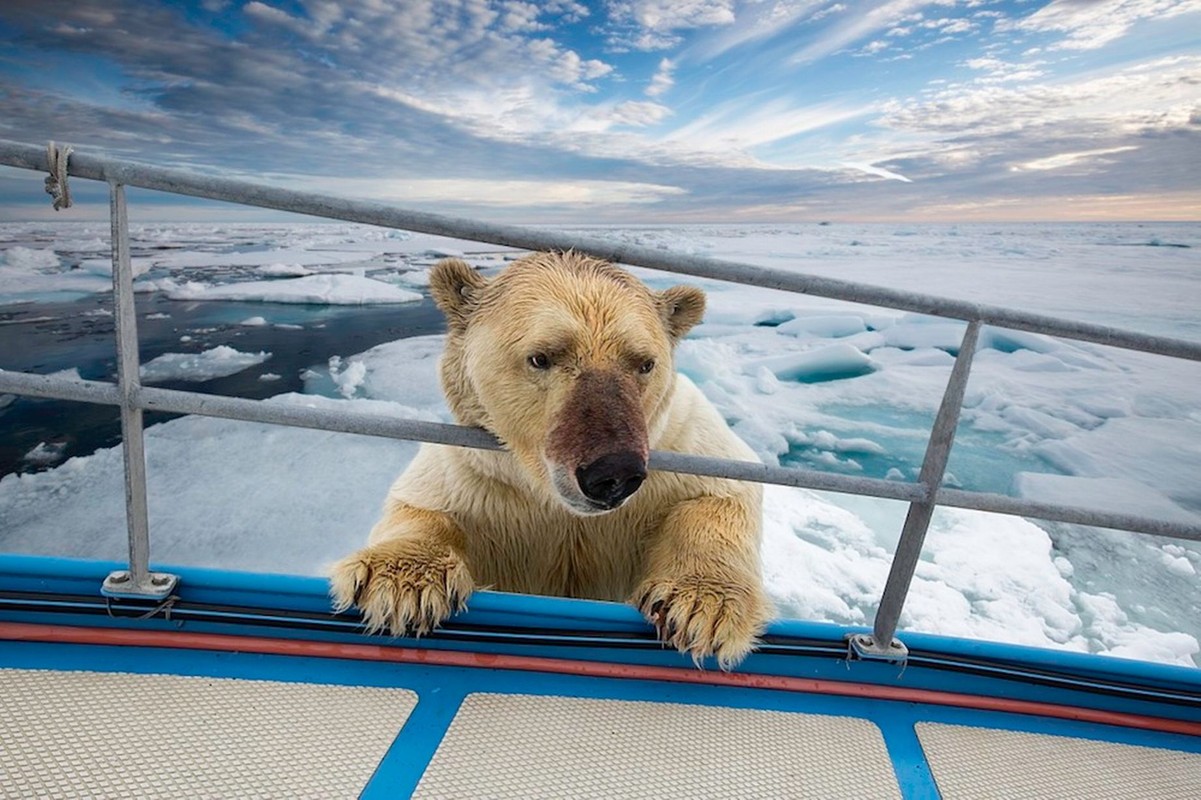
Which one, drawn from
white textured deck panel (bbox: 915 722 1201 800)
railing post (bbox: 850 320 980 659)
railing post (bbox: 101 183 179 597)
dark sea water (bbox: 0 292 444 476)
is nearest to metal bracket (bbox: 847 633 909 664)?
railing post (bbox: 850 320 980 659)

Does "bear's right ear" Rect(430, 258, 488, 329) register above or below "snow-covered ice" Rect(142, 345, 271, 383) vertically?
above

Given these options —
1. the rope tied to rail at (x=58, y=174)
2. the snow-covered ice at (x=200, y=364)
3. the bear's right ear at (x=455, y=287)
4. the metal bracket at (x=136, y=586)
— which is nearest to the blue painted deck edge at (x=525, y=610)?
the metal bracket at (x=136, y=586)

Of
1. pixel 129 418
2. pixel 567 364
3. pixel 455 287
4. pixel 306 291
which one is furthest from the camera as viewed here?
pixel 306 291

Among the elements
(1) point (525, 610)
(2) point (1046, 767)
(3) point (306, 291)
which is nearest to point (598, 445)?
(1) point (525, 610)

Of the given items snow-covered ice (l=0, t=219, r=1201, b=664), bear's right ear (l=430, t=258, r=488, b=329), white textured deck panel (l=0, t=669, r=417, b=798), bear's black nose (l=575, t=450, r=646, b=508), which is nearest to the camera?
white textured deck panel (l=0, t=669, r=417, b=798)

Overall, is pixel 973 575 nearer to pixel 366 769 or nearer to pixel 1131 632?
pixel 1131 632

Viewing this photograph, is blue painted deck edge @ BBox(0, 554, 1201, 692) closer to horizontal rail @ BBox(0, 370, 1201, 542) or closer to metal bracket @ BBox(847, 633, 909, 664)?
metal bracket @ BBox(847, 633, 909, 664)

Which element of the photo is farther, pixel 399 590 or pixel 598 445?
pixel 399 590

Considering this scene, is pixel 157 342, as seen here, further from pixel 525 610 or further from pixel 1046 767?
pixel 1046 767
